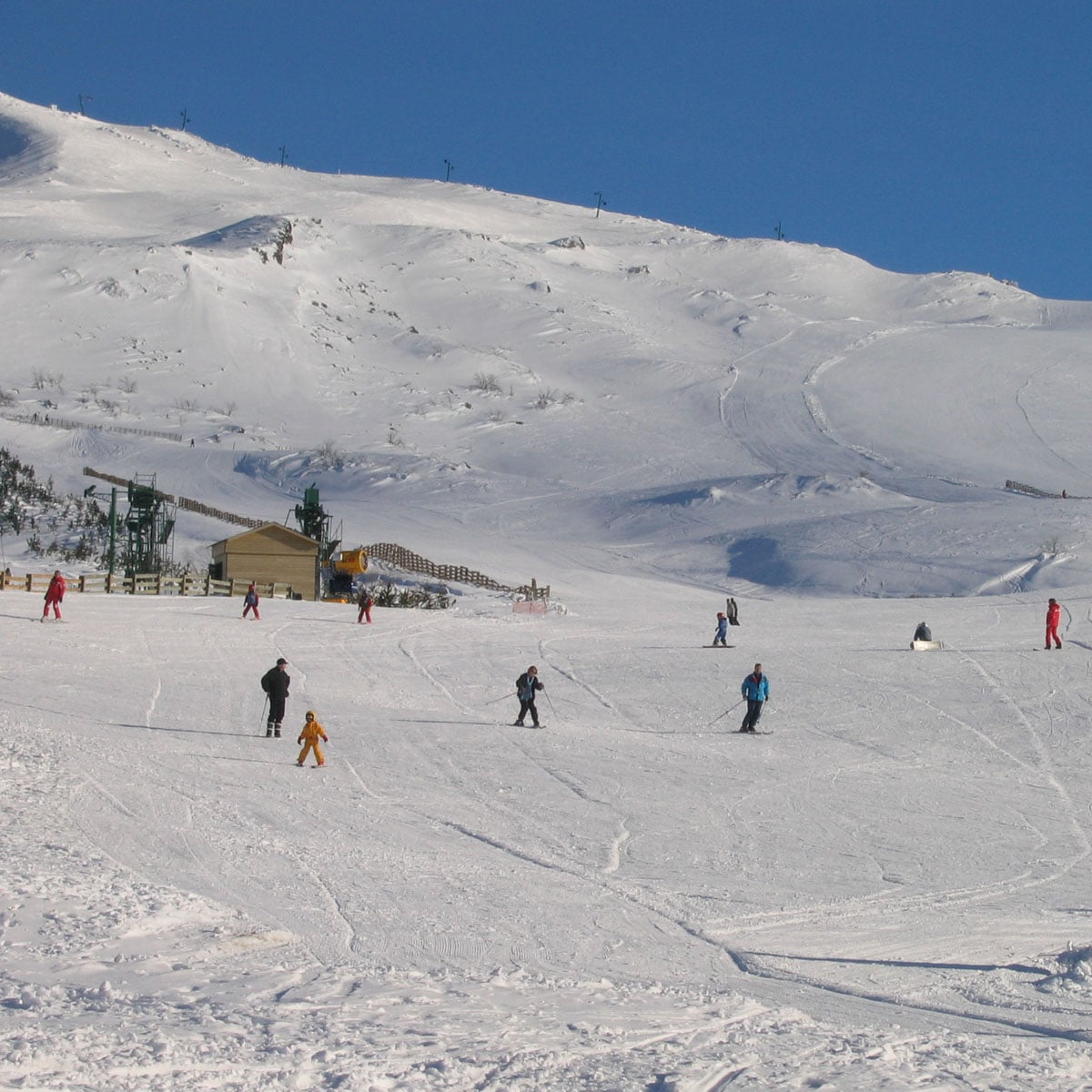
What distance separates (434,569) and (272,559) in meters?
8.84

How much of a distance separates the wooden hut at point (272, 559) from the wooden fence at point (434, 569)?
22.3 feet

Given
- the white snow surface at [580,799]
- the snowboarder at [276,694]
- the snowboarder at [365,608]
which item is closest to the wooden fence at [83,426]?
the white snow surface at [580,799]

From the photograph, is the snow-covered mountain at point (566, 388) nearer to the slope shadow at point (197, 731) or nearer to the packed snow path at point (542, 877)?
the packed snow path at point (542, 877)

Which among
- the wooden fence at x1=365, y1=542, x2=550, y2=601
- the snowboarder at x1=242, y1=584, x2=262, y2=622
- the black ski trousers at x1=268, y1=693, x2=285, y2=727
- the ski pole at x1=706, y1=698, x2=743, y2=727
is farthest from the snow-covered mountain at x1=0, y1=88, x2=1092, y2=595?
the black ski trousers at x1=268, y1=693, x2=285, y2=727

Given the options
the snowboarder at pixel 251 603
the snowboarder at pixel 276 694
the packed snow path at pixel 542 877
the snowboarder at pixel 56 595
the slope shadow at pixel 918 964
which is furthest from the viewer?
the snowboarder at pixel 251 603

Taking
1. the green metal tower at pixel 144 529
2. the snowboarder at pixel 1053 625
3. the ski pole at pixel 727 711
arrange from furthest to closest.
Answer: the green metal tower at pixel 144 529 → the snowboarder at pixel 1053 625 → the ski pole at pixel 727 711

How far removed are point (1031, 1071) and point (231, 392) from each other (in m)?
100

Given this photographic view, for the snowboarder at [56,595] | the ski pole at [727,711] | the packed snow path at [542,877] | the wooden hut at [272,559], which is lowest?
the packed snow path at [542,877]

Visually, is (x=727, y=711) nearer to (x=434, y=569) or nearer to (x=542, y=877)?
(x=542, y=877)

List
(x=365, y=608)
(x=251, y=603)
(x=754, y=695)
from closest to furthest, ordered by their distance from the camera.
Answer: (x=754, y=695) → (x=251, y=603) → (x=365, y=608)

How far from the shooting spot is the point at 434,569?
185 ft

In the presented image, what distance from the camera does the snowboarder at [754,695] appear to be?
21922mm

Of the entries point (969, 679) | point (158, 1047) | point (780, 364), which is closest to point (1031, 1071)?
point (158, 1047)

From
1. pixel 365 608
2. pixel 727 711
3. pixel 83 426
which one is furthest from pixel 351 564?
pixel 83 426
